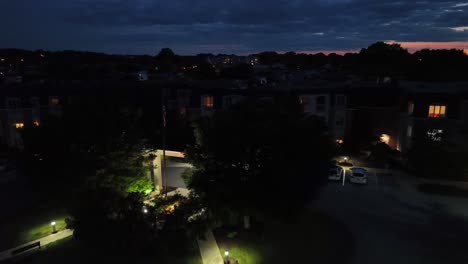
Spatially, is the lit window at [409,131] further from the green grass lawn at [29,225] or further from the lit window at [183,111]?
the green grass lawn at [29,225]

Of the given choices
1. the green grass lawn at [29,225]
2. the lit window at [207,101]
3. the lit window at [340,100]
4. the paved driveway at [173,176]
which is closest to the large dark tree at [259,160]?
the paved driveway at [173,176]

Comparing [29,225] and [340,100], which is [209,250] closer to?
[29,225]

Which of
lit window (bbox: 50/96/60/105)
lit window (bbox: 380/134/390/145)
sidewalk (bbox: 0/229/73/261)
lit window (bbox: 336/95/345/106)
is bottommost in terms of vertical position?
sidewalk (bbox: 0/229/73/261)

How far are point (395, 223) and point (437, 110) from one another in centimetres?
1649

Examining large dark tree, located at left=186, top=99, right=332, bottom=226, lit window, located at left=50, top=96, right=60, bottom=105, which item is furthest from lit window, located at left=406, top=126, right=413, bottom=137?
lit window, located at left=50, top=96, right=60, bottom=105

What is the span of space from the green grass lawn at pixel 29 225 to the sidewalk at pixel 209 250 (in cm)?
1039

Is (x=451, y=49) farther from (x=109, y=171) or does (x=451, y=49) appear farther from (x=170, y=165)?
(x=109, y=171)

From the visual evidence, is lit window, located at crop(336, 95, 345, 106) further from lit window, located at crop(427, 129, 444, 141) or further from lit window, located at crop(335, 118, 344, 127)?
lit window, located at crop(427, 129, 444, 141)

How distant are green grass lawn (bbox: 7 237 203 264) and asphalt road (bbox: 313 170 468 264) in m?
9.60

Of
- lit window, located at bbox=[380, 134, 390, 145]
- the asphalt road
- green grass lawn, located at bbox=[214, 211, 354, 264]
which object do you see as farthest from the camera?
lit window, located at bbox=[380, 134, 390, 145]

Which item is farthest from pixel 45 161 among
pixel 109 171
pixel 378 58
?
pixel 378 58

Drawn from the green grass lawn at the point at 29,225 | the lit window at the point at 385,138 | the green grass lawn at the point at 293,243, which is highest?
the lit window at the point at 385,138

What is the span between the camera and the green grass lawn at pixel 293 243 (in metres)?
17.1

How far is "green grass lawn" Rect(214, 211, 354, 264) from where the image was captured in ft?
56.1
